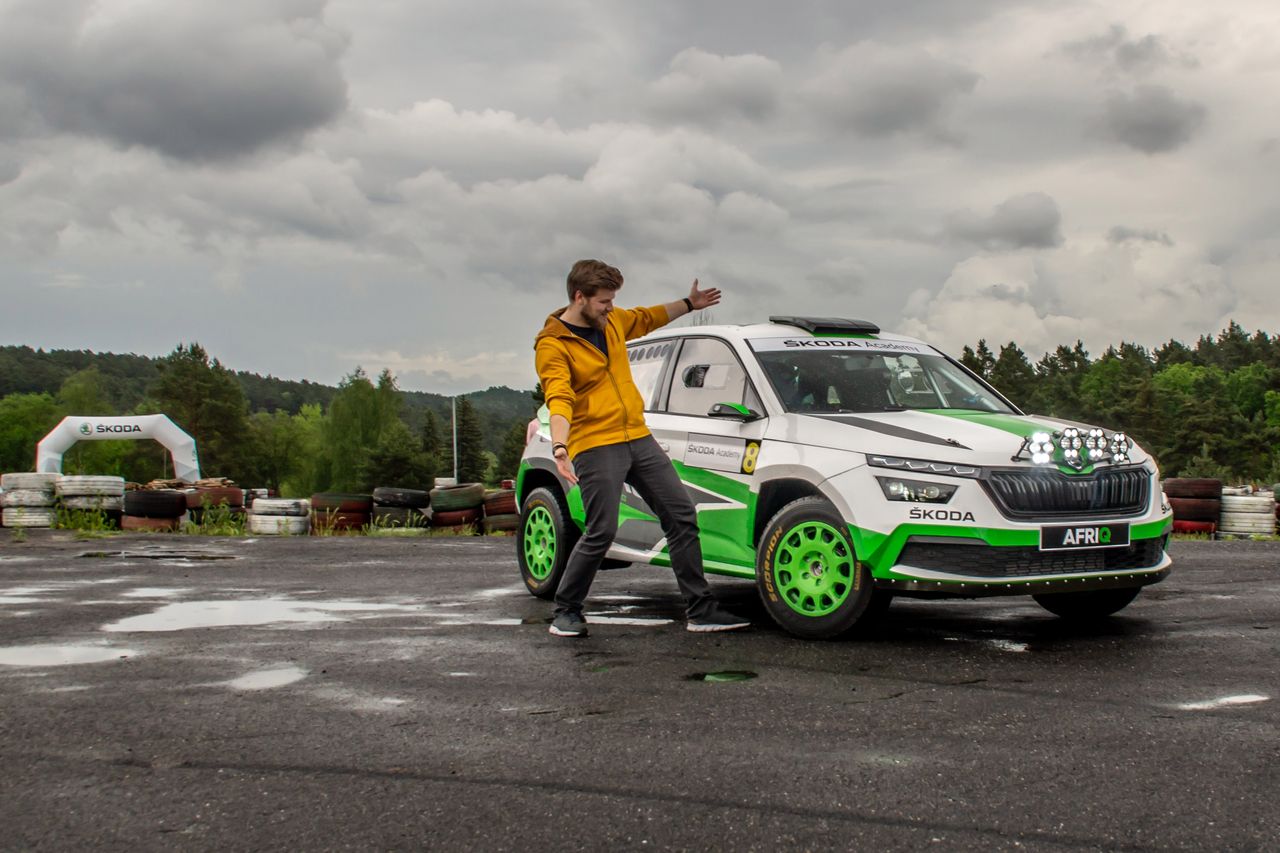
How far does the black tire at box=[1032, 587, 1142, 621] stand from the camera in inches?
272

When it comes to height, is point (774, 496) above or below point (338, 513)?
above

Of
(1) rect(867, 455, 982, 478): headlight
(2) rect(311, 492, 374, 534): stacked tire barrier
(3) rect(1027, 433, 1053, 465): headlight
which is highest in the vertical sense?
(3) rect(1027, 433, 1053, 465): headlight

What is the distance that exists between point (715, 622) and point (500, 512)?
10.6 meters

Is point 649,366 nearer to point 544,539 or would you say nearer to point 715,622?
point 544,539

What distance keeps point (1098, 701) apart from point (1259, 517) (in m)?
11.5

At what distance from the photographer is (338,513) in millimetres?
17578

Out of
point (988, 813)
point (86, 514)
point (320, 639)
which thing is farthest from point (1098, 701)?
point (86, 514)

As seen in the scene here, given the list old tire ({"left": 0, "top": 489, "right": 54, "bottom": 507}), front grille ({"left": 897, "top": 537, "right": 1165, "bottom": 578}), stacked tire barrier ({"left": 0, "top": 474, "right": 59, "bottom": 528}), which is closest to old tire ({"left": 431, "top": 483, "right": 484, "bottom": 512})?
stacked tire barrier ({"left": 0, "top": 474, "right": 59, "bottom": 528})

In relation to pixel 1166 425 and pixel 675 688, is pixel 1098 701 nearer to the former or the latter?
pixel 675 688

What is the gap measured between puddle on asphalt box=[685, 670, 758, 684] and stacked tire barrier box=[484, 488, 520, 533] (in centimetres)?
1150

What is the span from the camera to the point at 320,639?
6.68m

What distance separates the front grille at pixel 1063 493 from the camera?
19.4 feet

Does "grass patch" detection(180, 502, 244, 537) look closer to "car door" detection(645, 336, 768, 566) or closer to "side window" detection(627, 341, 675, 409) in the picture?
"side window" detection(627, 341, 675, 409)

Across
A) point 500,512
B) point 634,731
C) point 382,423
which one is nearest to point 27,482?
point 500,512
